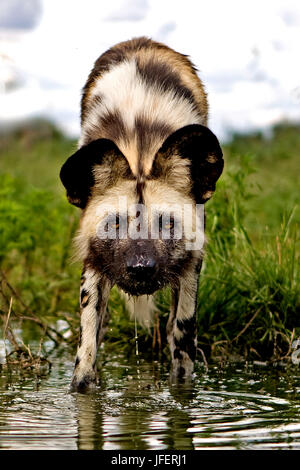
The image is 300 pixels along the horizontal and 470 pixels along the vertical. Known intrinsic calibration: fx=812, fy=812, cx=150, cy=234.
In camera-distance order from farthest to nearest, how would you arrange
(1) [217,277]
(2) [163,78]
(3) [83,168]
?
(1) [217,277] < (2) [163,78] < (3) [83,168]

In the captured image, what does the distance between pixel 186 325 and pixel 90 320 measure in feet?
2.21

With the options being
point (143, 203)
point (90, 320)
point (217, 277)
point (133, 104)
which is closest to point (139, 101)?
point (133, 104)

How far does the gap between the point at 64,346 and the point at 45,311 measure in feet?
2.82

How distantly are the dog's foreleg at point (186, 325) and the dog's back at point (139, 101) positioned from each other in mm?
871

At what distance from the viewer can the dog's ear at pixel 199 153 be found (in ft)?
13.6

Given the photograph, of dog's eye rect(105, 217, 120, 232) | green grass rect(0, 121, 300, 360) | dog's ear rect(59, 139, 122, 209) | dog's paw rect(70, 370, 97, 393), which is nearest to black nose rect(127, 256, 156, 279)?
dog's eye rect(105, 217, 120, 232)

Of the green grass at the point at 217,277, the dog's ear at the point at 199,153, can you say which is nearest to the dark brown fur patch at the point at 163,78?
the dog's ear at the point at 199,153

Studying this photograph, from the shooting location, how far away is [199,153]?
4.29 metres

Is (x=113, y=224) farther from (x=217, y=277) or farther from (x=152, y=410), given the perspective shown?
(x=217, y=277)

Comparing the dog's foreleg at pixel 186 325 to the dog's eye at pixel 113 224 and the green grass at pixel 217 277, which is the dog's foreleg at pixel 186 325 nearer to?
the green grass at pixel 217 277

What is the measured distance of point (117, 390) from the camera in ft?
14.3

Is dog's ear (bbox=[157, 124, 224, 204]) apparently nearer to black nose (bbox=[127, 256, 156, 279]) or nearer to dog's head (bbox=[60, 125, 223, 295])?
dog's head (bbox=[60, 125, 223, 295])

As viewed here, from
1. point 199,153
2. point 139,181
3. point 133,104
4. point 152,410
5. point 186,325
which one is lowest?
point 152,410
